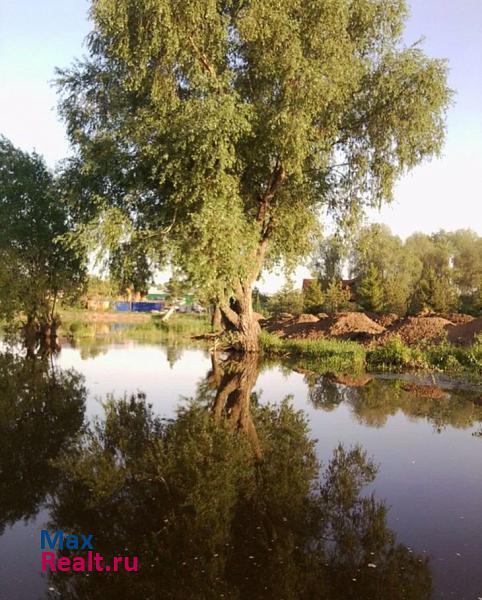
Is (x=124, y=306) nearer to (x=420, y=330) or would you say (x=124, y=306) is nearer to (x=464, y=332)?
(x=420, y=330)

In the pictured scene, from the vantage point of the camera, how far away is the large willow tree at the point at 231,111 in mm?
15906

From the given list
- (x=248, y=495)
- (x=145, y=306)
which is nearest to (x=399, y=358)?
(x=248, y=495)

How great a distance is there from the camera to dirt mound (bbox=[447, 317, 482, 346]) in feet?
63.9

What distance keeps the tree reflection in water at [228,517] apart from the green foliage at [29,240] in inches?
689

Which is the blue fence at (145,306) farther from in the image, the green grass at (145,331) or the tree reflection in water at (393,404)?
the tree reflection in water at (393,404)

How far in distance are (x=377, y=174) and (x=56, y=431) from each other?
599 inches

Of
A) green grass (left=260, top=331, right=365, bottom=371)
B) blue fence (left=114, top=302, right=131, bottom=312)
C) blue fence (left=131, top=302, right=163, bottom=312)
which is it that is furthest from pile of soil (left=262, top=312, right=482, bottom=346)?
blue fence (left=131, top=302, right=163, bottom=312)

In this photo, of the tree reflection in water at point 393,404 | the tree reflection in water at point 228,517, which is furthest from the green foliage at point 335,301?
the tree reflection in water at point 228,517

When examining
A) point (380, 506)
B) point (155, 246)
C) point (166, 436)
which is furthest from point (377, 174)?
point (380, 506)

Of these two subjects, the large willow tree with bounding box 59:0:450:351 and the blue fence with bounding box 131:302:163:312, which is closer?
the large willow tree with bounding box 59:0:450:351

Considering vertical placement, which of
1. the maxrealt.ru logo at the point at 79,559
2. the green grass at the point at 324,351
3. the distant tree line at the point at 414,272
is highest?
the distant tree line at the point at 414,272

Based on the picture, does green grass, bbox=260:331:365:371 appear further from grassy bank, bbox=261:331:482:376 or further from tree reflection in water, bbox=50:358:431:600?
tree reflection in water, bbox=50:358:431:600

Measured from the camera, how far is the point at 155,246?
16.9 metres

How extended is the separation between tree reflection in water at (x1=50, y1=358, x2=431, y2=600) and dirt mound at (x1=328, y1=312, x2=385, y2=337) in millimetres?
16578
